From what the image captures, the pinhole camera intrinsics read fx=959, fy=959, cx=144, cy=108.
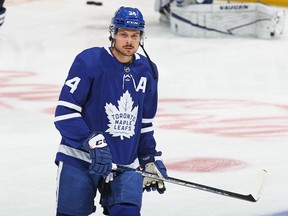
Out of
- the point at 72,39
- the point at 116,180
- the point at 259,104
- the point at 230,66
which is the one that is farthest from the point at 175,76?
the point at 116,180

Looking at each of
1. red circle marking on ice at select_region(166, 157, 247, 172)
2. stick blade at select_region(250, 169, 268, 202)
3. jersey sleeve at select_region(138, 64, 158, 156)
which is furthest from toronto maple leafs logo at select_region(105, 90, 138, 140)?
red circle marking on ice at select_region(166, 157, 247, 172)

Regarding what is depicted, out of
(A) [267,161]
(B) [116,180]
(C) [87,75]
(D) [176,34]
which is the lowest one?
(D) [176,34]

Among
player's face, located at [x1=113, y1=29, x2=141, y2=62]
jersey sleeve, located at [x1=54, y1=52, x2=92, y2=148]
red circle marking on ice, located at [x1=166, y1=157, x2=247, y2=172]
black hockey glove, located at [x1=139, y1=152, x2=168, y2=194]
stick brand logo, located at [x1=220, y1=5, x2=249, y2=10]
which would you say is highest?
player's face, located at [x1=113, y1=29, x2=141, y2=62]

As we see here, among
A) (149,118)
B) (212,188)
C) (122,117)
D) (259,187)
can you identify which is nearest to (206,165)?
(259,187)

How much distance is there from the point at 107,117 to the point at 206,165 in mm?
2191

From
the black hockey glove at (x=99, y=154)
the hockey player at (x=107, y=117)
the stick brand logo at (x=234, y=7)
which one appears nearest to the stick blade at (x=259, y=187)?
the hockey player at (x=107, y=117)

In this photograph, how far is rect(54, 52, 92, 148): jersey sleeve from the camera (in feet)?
11.3

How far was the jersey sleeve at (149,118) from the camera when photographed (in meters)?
3.64

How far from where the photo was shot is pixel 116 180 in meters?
3.54

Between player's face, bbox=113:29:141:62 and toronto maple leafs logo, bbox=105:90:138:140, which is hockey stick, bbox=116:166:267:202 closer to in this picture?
toronto maple leafs logo, bbox=105:90:138:140

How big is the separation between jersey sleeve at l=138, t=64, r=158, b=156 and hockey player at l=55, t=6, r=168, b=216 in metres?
0.01

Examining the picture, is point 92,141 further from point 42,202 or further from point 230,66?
point 230,66

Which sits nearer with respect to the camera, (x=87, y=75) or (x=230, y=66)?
(x=87, y=75)

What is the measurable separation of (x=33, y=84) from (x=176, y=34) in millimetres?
4144
